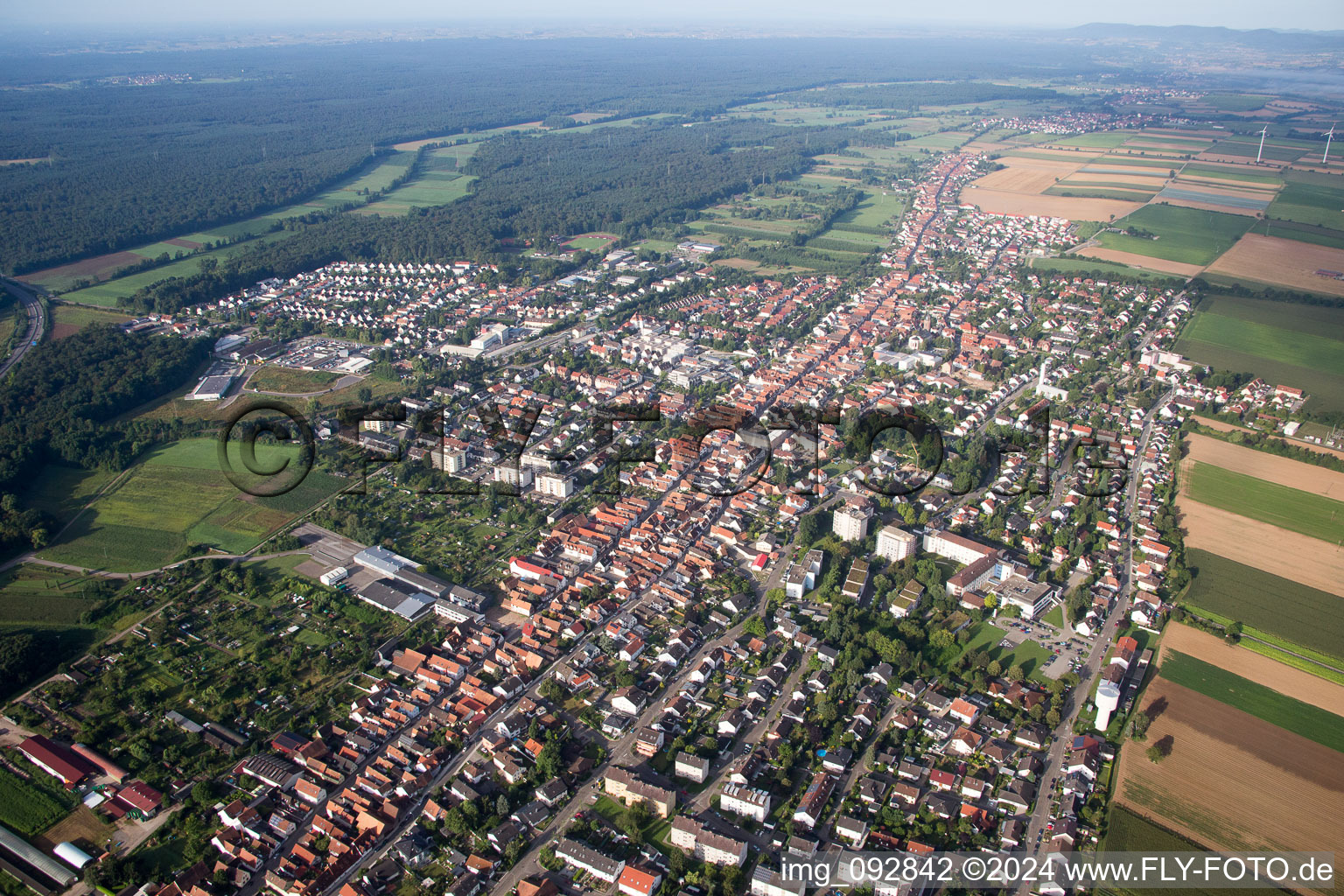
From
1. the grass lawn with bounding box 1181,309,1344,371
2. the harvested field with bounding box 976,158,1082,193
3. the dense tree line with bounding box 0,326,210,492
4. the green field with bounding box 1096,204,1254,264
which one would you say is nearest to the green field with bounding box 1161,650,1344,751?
the grass lawn with bounding box 1181,309,1344,371

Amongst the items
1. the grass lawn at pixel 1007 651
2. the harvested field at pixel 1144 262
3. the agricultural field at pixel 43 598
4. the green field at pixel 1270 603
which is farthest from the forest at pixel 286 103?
the green field at pixel 1270 603

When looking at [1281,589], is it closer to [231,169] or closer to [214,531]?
[214,531]

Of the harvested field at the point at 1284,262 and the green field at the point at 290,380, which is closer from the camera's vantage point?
the green field at the point at 290,380

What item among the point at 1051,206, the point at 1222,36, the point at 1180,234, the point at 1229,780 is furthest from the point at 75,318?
the point at 1222,36

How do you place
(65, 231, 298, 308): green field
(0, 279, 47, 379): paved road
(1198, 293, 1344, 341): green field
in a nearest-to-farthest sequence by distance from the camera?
1. (0, 279, 47, 379): paved road
2. (1198, 293, 1344, 341): green field
3. (65, 231, 298, 308): green field

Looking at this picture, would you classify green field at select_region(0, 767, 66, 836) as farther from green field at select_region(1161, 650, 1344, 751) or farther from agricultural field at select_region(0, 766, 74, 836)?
green field at select_region(1161, 650, 1344, 751)

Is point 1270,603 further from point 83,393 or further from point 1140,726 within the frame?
point 83,393

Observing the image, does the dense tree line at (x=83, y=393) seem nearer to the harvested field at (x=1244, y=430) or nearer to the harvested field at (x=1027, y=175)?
the harvested field at (x=1244, y=430)

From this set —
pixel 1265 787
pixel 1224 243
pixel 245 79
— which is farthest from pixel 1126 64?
pixel 1265 787
